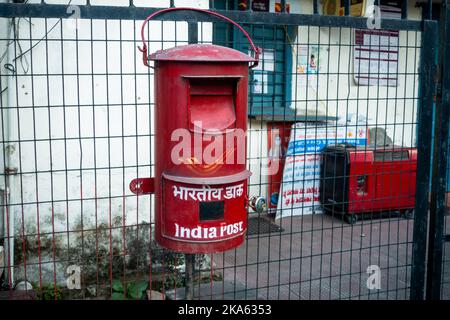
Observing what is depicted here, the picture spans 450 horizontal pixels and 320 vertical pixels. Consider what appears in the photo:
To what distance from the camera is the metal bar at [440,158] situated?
3465 millimetres

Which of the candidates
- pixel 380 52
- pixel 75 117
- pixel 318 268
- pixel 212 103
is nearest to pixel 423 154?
pixel 212 103

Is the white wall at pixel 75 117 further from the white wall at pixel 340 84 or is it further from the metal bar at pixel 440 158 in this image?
the white wall at pixel 340 84

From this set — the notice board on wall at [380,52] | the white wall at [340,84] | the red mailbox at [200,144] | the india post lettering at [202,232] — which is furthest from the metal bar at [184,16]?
the notice board on wall at [380,52]

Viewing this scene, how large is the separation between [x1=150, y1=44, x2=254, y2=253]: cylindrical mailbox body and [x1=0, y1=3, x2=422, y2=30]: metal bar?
44cm

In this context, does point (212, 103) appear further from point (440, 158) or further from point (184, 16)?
point (440, 158)

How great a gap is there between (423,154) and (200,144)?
1834 mm

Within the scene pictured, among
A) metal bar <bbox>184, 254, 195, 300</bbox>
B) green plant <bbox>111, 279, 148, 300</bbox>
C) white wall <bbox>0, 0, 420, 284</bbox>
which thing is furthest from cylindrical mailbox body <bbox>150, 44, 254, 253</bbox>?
white wall <bbox>0, 0, 420, 284</bbox>

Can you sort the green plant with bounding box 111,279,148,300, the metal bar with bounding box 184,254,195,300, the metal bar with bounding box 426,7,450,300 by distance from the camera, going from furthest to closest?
the green plant with bounding box 111,279,148,300, the metal bar with bounding box 426,7,450,300, the metal bar with bounding box 184,254,195,300

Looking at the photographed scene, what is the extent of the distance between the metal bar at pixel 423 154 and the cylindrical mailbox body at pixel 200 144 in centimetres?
153

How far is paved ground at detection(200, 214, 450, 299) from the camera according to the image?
152 inches

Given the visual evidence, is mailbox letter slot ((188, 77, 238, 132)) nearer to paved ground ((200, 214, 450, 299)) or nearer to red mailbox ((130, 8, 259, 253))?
red mailbox ((130, 8, 259, 253))

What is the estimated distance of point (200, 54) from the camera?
97.2 inches

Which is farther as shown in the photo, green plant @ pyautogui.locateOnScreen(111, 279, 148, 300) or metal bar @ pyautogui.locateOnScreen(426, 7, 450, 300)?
green plant @ pyautogui.locateOnScreen(111, 279, 148, 300)
